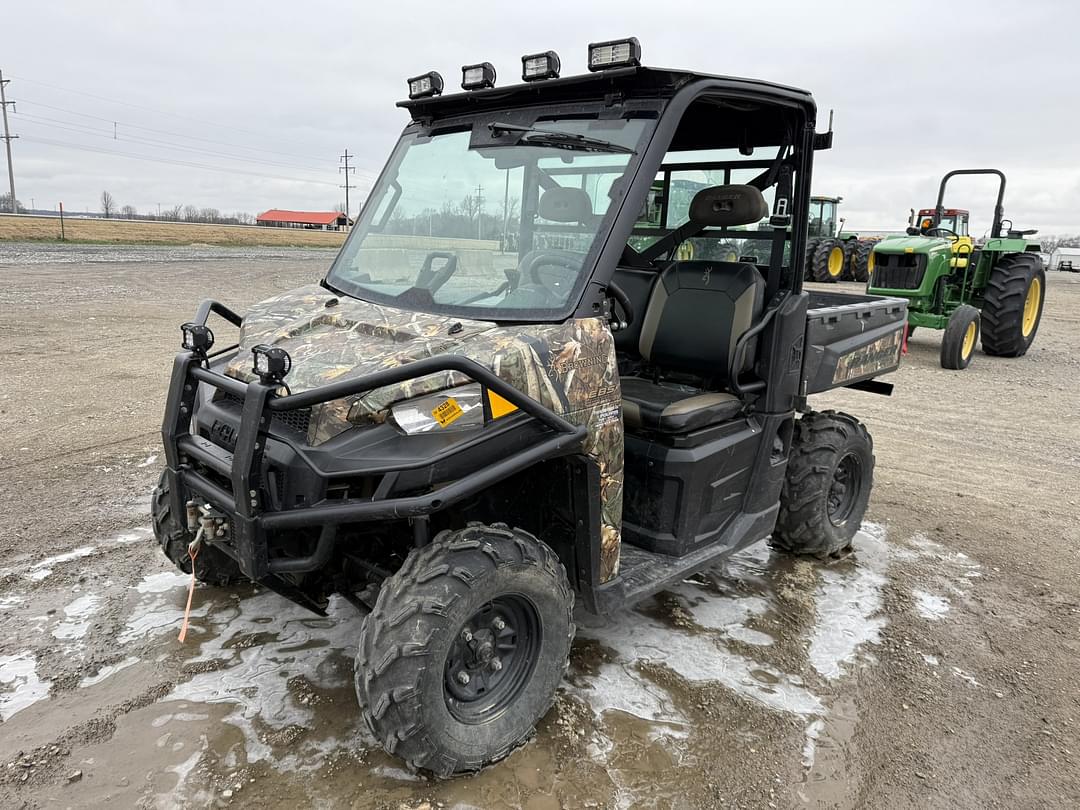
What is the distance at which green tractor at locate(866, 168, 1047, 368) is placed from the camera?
11.5m

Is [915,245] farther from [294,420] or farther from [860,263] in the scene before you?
A: [860,263]

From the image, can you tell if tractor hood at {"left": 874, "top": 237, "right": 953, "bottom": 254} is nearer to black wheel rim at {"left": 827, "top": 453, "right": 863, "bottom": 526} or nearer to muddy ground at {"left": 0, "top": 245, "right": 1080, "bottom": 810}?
muddy ground at {"left": 0, "top": 245, "right": 1080, "bottom": 810}

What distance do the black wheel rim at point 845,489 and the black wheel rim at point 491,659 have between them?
248 cm

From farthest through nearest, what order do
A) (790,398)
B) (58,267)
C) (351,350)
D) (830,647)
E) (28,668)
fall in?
(58,267) → (790,398) → (830,647) → (28,668) → (351,350)

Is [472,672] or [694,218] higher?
[694,218]

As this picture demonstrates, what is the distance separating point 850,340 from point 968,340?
7.79m

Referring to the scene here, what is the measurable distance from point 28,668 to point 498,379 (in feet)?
7.91

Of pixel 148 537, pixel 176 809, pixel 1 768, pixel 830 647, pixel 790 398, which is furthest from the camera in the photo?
pixel 148 537

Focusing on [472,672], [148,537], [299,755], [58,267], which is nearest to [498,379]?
[472,672]

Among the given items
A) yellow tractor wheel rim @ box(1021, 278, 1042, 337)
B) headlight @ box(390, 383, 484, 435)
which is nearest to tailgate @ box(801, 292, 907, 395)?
headlight @ box(390, 383, 484, 435)

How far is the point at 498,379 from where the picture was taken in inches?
100

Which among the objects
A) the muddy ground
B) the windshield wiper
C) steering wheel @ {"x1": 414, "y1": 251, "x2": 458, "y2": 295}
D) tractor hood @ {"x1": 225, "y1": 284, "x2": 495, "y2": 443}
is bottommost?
the muddy ground

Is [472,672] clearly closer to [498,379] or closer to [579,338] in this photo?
[498,379]

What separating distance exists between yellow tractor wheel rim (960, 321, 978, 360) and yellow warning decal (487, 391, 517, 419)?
992 centimetres
